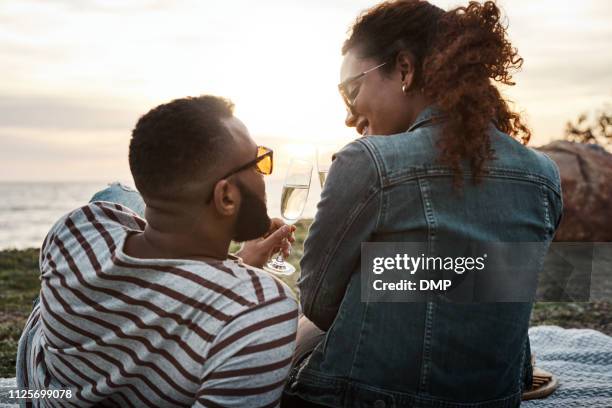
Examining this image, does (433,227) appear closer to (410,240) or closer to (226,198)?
(410,240)

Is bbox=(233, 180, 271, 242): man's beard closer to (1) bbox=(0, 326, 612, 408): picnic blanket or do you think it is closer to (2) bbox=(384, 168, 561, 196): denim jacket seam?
(2) bbox=(384, 168, 561, 196): denim jacket seam

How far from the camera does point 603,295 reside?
8633 mm

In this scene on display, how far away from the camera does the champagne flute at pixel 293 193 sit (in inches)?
133

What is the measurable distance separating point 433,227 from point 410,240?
0.34ft

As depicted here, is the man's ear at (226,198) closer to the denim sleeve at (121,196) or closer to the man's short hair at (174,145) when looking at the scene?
the man's short hair at (174,145)

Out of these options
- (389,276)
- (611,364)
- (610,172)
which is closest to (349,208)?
(389,276)

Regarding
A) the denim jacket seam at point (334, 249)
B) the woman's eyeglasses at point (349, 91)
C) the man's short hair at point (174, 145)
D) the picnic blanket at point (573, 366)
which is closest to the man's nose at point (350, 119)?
the woman's eyeglasses at point (349, 91)

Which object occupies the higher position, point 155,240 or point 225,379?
point 155,240

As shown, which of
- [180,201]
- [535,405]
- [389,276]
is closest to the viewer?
[180,201]

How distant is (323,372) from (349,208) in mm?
703

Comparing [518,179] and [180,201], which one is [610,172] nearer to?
[518,179]

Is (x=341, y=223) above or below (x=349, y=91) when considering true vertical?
below

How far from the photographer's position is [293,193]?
11.2ft

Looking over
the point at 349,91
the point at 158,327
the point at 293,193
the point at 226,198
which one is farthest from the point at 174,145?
the point at 293,193
